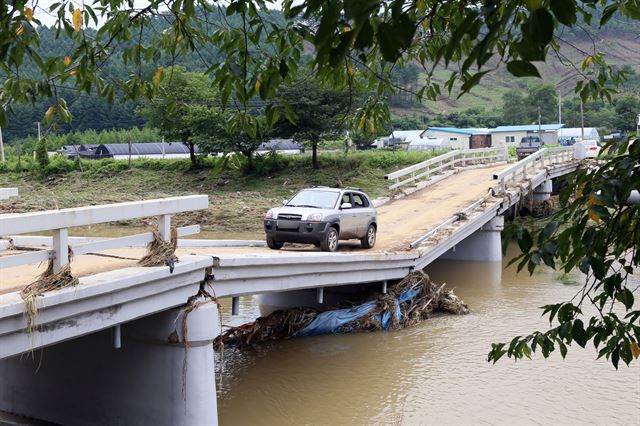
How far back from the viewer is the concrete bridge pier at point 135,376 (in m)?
10.4

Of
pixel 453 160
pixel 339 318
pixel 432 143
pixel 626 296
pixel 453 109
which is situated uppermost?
pixel 453 109

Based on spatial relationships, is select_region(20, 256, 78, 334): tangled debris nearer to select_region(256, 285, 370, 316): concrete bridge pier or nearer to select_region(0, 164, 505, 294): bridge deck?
select_region(0, 164, 505, 294): bridge deck

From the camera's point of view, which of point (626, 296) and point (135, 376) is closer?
point (626, 296)

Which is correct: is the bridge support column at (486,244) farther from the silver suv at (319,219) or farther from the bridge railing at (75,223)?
the bridge railing at (75,223)

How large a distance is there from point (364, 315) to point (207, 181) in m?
27.1

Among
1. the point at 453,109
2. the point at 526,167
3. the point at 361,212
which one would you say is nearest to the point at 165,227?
the point at 361,212

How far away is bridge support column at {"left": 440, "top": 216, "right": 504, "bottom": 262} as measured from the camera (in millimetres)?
27312

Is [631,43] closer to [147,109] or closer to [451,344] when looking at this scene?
[147,109]

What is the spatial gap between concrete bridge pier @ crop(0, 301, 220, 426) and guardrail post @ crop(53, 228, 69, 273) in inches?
61.8

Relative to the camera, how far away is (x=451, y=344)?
53.1ft

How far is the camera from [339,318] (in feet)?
56.4

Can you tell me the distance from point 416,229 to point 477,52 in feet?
66.8

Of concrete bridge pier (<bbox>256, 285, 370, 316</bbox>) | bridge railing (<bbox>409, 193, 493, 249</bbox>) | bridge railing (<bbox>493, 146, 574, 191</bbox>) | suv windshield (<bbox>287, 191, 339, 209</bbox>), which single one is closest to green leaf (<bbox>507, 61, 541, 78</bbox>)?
concrete bridge pier (<bbox>256, 285, 370, 316</bbox>)

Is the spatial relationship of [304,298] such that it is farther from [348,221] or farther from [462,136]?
[462,136]
